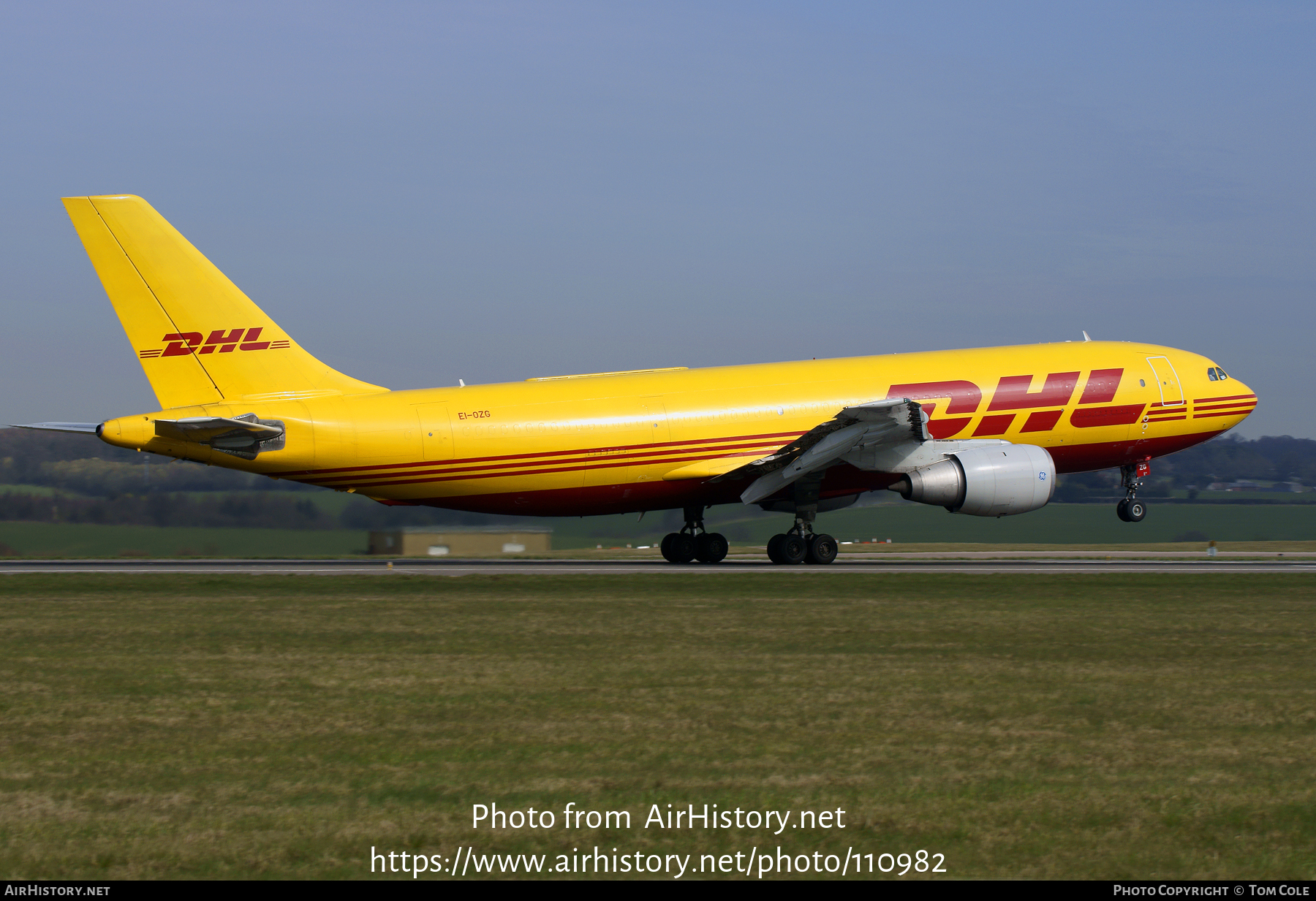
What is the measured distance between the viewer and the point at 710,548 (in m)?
36.6

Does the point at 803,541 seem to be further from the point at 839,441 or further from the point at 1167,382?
the point at 1167,382

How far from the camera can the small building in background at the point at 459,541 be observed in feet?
138

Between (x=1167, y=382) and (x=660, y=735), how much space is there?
101 ft

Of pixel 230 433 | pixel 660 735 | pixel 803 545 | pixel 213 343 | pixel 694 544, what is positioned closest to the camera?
pixel 660 735

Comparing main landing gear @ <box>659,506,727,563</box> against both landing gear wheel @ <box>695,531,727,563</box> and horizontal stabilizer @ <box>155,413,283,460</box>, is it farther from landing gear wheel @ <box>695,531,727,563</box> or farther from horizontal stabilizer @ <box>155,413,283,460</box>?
horizontal stabilizer @ <box>155,413,283,460</box>

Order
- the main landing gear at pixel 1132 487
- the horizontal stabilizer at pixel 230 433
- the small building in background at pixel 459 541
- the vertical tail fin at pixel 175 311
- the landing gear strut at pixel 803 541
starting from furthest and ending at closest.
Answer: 1. the small building in background at pixel 459 541
2. the main landing gear at pixel 1132 487
3. the landing gear strut at pixel 803 541
4. the vertical tail fin at pixel 175 311
5. the horizontal stabilizer at pixel 230 433

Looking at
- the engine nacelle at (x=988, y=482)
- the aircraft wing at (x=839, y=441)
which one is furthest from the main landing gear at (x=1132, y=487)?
the aircraft wing at (x=839, y=441)

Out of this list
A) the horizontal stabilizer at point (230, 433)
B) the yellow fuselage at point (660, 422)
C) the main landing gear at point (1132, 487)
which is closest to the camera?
the horizontal stabilizer at point (230, 433)

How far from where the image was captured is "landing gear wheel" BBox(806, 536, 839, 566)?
34750 mm

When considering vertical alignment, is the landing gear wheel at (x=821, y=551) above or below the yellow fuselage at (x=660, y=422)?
below

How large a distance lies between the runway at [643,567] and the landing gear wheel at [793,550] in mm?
713

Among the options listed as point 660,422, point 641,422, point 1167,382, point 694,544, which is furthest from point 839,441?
point 1167,382

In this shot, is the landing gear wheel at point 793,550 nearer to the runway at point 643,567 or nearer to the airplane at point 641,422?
the airplane at point 641,422

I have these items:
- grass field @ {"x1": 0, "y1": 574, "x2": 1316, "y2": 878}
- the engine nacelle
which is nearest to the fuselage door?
the engine nacelle
